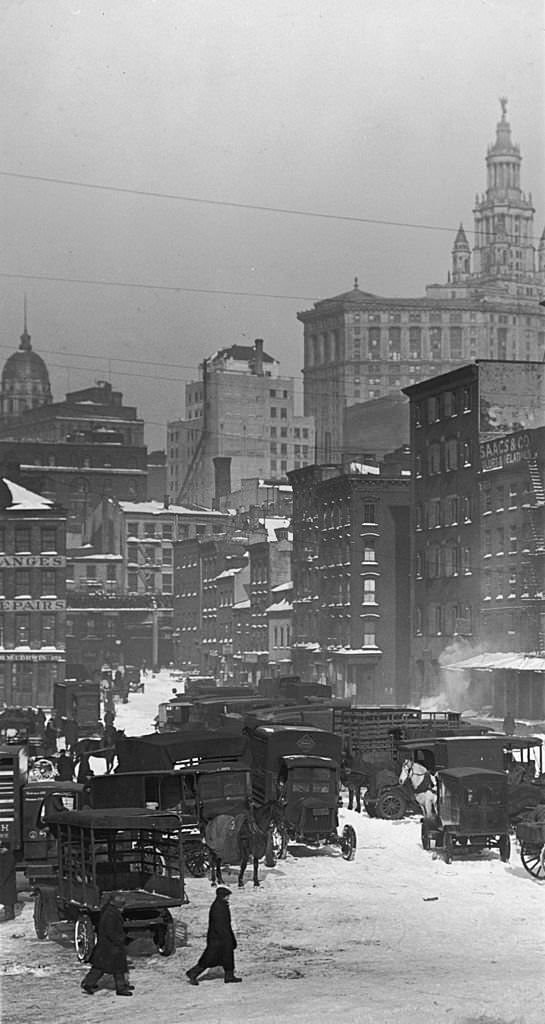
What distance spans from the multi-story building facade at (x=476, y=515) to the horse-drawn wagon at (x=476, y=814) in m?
44.2

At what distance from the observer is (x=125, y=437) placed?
19200 cm

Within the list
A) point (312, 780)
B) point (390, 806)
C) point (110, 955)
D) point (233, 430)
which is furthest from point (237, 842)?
point (233, 430)

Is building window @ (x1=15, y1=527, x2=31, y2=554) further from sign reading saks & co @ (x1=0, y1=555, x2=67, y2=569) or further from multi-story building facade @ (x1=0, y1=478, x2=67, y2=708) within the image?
sign reading saks & co @ (x1=0, y1=555, x2=67, y2=569)

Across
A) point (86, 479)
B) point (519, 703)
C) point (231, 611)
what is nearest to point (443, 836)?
point (519, 703)

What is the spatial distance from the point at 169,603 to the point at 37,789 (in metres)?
117

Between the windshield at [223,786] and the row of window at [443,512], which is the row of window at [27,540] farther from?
the windshield at [223,786]

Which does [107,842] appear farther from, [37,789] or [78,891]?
[37,789]

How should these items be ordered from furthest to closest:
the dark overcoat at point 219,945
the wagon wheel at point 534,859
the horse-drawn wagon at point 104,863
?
1. the wagon wheel at point 534,859
2. the horse-drawn wagon at point 104,863
3. the dark overcoat at point 219,945

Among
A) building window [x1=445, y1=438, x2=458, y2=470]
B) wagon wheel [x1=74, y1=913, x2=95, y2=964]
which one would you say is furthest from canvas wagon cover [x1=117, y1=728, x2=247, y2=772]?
building window [x1=445, y1=438, x2=458, y2=470]

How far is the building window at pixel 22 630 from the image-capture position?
102 meters

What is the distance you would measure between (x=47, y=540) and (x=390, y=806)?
206 feet

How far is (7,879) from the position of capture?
30.4 metres

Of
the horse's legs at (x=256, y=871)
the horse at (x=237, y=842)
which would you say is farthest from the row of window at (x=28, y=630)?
the horse's legs at (x=256, y=871)

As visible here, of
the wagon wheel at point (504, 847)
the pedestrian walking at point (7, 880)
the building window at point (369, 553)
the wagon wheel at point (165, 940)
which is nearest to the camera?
the wagon wheel at point (165, 940)
